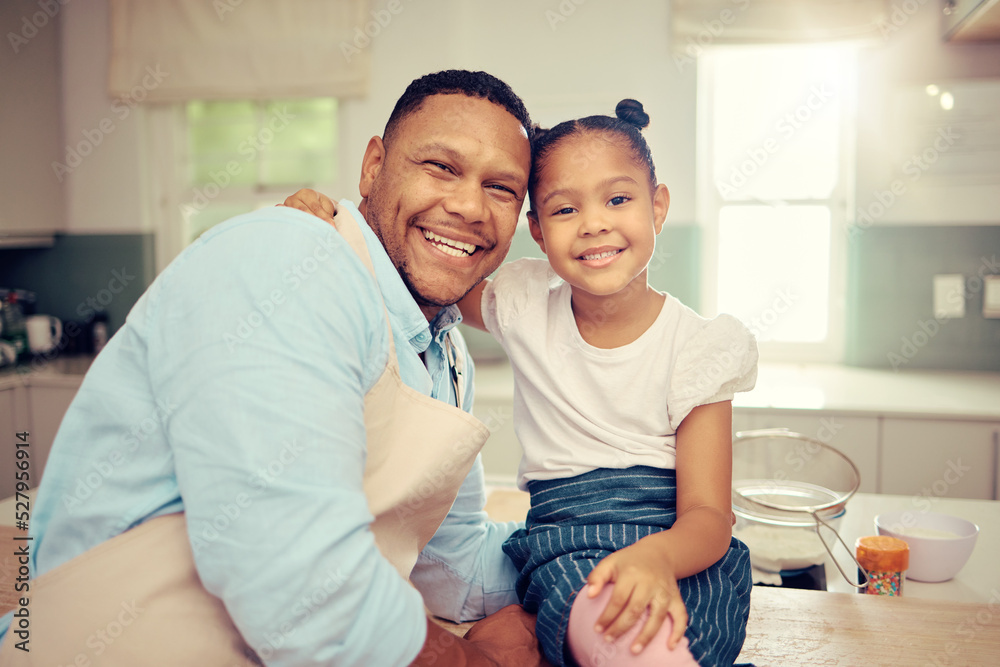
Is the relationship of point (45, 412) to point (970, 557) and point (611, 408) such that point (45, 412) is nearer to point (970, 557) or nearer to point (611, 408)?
point (611, 408)

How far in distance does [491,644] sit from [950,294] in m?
2.66

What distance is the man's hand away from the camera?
82 centimetres

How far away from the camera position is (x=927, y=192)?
8.66 feet

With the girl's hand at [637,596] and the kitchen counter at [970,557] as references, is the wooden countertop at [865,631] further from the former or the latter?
the girl's hand at [637,596]

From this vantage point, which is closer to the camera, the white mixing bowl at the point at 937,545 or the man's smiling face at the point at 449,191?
the man's smiling face at the point at 449,191

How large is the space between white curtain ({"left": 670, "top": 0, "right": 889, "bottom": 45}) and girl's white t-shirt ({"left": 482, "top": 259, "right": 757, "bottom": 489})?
207 cm

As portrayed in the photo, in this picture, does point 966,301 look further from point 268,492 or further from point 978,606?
point 268,492

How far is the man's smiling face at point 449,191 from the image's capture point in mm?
1060

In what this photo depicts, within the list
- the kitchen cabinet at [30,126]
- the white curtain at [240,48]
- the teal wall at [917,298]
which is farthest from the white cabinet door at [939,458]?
the kitchen cabinet at [30,126]

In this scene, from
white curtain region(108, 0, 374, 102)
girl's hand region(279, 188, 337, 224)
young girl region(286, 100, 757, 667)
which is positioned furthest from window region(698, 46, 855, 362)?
girl's hand region(279, 188, 337, 224)

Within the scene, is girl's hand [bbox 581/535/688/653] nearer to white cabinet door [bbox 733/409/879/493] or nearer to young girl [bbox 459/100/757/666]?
→ young girl [bbox 459/100/757/666]

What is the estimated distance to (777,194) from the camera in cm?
309

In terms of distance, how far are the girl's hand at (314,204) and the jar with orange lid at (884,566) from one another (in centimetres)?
95

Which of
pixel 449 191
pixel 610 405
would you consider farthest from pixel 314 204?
pixel 610 405
